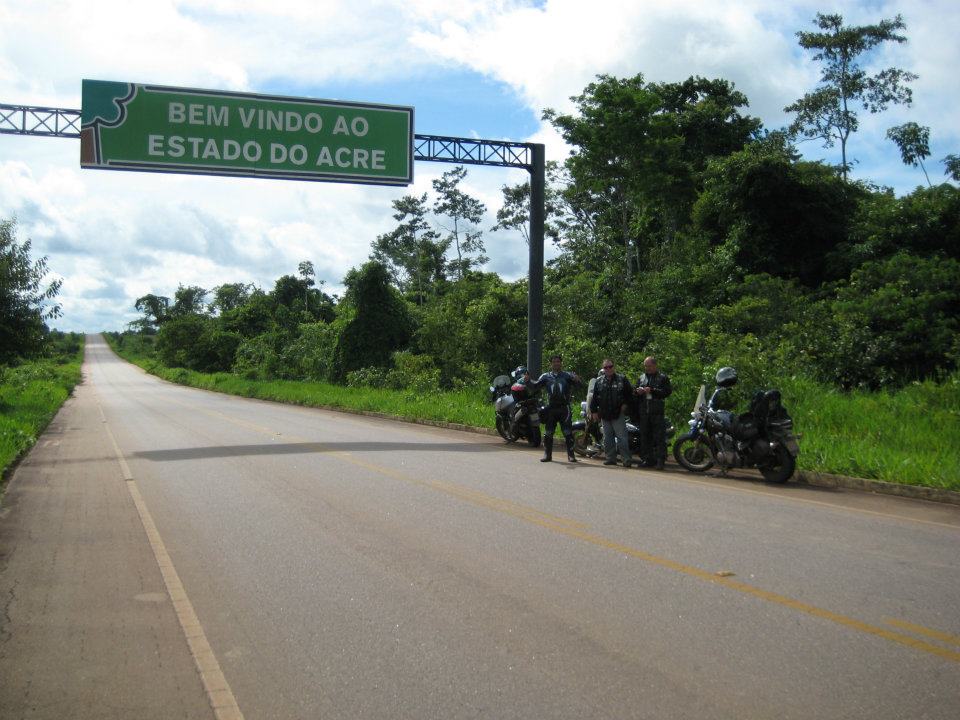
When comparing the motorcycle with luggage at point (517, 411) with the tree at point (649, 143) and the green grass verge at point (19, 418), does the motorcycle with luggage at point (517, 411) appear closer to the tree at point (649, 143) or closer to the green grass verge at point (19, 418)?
the green grass verge at point (19, 418)

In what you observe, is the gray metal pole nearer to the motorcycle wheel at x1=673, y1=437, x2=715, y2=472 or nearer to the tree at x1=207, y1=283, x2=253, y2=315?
the motorcycle wheel at x1=673, y1=437, x2=715, y2=472

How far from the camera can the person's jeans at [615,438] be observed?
13062 mm

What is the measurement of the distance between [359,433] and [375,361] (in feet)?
76.1

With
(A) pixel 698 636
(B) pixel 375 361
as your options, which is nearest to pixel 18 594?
(A) pixel 698 636

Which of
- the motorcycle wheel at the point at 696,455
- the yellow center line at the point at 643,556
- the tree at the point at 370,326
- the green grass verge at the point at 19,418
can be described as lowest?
the green grass verge at the point at 19,418

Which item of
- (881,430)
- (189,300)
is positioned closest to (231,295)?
(189,300)

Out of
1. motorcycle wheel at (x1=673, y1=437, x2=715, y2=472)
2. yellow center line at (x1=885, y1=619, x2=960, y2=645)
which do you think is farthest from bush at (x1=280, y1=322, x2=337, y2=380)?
yellow center line at (x1=885, y1=619, x2=960, y2=645)

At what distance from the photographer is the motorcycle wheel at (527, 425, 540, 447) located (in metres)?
16.3

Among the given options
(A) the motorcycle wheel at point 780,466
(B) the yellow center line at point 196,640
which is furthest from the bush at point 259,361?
(B) the yellow center line at point 196,640

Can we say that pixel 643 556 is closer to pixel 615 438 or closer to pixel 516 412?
pixel 615 438

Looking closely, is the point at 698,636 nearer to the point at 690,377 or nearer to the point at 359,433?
the point at 690,377

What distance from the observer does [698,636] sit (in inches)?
197

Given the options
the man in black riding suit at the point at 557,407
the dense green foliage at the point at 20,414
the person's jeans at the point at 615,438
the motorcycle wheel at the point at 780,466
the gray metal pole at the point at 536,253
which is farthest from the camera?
the gray metal pole at the point at 536,253

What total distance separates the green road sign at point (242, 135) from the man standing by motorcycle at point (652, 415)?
7198mm
